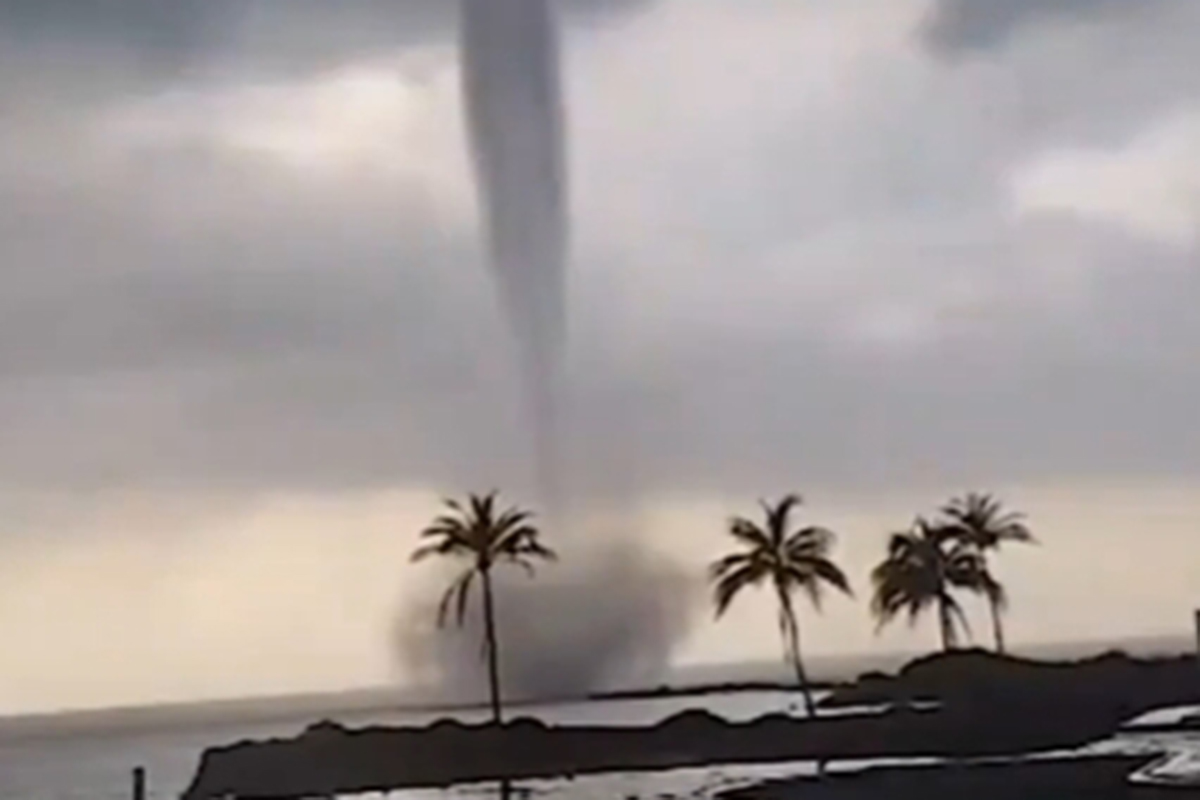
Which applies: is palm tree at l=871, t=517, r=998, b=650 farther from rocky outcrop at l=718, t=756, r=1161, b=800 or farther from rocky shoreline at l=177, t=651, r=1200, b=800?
rocky outcrop at l=718, t=756, r=1161, b=800

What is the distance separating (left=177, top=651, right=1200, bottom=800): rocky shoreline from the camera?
3007 inches

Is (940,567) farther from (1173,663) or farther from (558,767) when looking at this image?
(558,767)

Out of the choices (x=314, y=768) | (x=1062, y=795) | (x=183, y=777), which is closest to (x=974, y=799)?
(x=1062, y=795)

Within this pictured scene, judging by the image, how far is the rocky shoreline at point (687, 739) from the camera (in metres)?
76.4

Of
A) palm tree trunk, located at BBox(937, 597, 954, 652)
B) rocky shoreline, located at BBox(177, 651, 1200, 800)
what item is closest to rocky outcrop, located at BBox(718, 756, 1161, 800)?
rocky shoreline, located at BBox(177, 651, 1200, 800)

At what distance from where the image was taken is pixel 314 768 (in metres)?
84.6

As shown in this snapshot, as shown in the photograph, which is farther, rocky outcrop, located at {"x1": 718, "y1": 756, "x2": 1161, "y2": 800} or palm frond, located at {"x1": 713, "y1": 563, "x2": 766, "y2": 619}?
palm frond, located at {"x1": 713, "y1": 563, "x2": 766, "y2": 619}

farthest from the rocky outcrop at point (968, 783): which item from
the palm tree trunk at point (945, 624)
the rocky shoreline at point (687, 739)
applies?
the palm tree trunk at point (945, 624)

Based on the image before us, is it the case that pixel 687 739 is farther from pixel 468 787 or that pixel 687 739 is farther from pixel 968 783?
pixel 968 783

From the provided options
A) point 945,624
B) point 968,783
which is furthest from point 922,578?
point 968,783

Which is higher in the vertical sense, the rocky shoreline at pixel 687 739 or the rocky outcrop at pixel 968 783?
the rocky shoreline at pixel 687 739

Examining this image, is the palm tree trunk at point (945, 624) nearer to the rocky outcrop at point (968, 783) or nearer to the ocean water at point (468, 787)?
the ocean water at point (468, 787)

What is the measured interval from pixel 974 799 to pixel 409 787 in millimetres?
34688

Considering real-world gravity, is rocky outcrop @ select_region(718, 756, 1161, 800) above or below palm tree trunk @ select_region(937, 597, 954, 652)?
below
